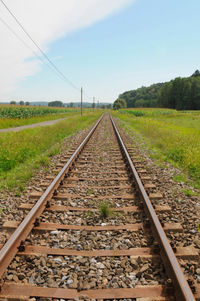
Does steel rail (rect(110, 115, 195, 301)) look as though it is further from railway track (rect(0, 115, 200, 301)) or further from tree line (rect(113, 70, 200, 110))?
tree line (rect(113, 70, 200, 110))

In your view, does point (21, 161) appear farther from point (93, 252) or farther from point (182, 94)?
point (182, 94)

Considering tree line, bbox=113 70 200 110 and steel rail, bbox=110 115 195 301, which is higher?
tree line, bbox=113 70 200 110

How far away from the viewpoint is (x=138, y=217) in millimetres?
3365

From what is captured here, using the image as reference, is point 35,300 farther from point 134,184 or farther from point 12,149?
point 12,149

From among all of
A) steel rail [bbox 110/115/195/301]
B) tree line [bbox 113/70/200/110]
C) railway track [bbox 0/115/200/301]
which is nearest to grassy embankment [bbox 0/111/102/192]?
railway track [bbox 0/115/200/301]

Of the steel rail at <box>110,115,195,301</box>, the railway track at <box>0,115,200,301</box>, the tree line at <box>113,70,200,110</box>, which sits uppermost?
the tree line at <box>113,70,200,110</box>

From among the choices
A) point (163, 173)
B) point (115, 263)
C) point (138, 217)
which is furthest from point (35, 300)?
point (163, 173)

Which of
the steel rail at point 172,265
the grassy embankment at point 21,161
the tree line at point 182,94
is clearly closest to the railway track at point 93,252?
the steel rail at point 172,265

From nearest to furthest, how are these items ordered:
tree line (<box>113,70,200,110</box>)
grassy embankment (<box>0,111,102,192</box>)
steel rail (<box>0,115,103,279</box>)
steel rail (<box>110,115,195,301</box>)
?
steel rail (<box>110,115,195,301</box>) < steel rail (<box>0,115,103,279</box>) < grassy embankment (<box>0,111,102,192</box>) < tree line (<box>113,70,200,110</box>)

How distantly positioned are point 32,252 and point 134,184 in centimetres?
266

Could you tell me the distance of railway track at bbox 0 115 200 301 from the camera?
202cm

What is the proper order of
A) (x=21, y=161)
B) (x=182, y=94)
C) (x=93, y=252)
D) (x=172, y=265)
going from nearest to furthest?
(x=172, y=265), (x=93, y=252), (x=21, y=161), (x=182, y=94)

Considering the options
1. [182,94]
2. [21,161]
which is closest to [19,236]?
[21,161]

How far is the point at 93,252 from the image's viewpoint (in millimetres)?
2562
